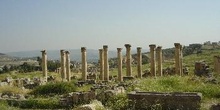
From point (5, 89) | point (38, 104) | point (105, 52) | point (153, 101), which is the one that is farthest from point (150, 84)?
point (105, 52)

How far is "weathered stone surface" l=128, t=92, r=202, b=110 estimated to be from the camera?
642 inches

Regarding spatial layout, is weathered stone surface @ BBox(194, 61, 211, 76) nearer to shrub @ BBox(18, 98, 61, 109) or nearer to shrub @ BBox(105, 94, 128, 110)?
shrub @ BBox(105, 94, 128, 110)

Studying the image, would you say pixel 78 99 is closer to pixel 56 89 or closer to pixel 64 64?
pixel 56 89

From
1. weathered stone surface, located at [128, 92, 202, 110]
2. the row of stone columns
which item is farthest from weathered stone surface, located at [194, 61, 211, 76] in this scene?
weathered stone surface, located at [128, 92, 202, 110]

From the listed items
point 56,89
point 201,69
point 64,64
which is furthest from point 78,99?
point 64,64

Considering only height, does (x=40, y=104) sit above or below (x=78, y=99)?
below

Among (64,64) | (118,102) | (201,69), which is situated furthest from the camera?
(64,64)

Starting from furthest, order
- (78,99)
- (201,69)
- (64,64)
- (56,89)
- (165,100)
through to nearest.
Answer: (64,64)
(201,69)
(56,89)
(78,99)
(165,100)

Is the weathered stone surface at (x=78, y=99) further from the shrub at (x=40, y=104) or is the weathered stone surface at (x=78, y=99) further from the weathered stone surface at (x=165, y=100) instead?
the weathered stone surface at (x=165, y=100)

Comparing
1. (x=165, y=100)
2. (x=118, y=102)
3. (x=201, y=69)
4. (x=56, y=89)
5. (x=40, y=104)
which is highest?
(x=201, y=69)

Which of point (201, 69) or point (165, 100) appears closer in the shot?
point (165, 100)

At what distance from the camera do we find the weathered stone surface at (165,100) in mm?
16297

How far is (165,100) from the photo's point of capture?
55.3 ft

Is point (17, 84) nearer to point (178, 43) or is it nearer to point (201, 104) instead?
point (178, 43)
